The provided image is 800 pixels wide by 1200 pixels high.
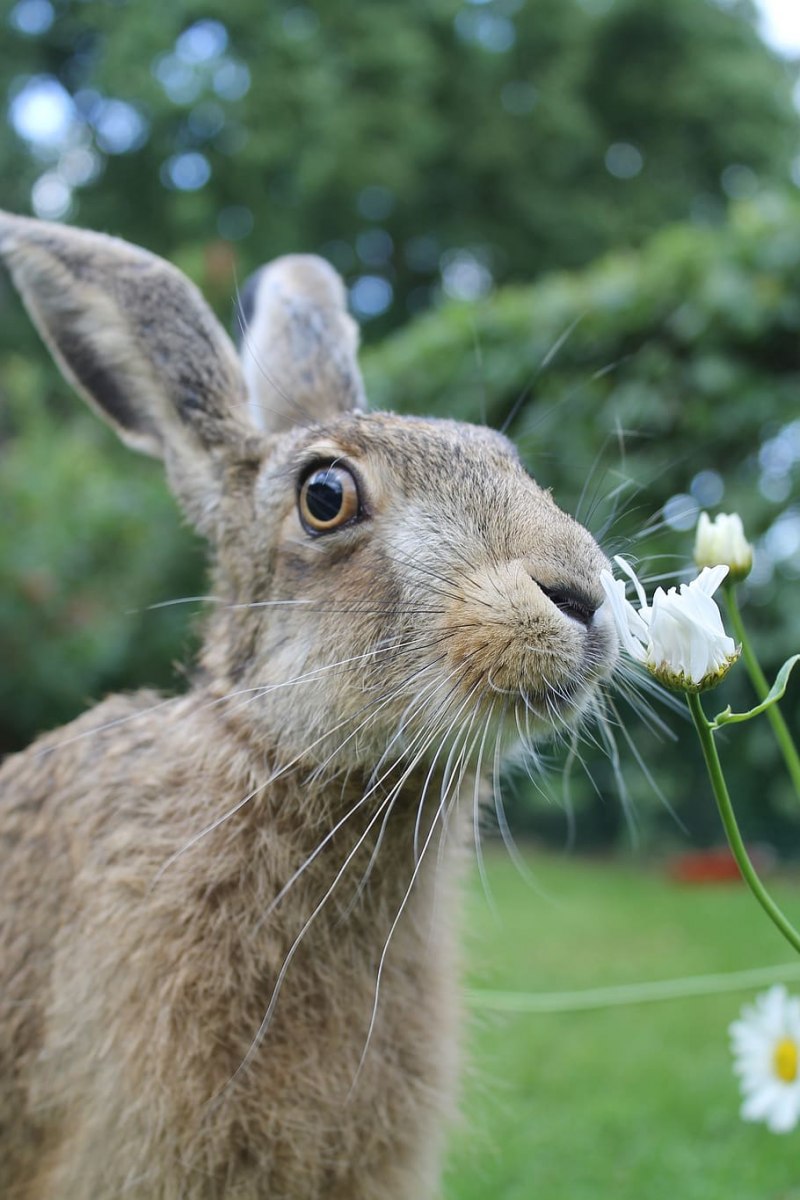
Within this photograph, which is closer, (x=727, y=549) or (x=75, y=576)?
(x=727, y=549)

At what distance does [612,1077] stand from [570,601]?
113 inches

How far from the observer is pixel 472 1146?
2.74 metres

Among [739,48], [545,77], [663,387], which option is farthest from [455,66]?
[663,387]

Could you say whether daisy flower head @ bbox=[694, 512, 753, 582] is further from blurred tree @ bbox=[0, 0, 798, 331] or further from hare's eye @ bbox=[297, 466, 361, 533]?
blurred tree @ bbox=[0, 0, 798, 331]

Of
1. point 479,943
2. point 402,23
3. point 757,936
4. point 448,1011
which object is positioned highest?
point 402,23

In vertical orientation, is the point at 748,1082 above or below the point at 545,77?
below

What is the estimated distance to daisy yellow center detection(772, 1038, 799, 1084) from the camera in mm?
2268

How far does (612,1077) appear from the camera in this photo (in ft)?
13.3

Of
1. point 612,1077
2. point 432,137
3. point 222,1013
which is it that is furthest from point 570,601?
point 432,137

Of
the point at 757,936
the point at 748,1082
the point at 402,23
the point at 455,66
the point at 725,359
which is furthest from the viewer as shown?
the point at 455,66

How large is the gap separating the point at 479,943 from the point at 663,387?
3.14 m

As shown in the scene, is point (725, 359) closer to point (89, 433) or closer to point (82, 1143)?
point (82, 1143)

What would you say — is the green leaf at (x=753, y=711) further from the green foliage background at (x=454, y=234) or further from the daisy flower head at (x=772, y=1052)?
the green foliage background at (x=454, y=234)

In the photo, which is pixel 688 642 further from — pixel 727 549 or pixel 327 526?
pixel 327 526
